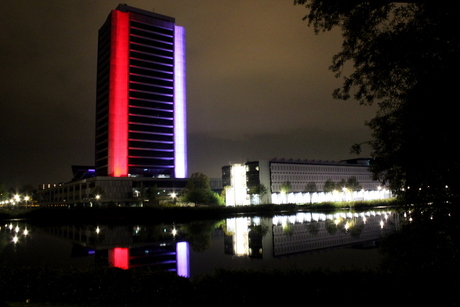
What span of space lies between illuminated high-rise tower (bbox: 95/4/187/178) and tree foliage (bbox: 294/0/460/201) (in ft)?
422

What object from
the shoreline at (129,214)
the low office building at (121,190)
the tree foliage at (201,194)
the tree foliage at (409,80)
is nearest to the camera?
the tree foliage at (409,80)

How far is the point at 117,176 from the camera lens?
13025cm

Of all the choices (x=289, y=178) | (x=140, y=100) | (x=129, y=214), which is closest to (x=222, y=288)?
(x=129, y=214)

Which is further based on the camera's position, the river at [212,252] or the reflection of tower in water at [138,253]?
the reflection of tower in water at [138,253]

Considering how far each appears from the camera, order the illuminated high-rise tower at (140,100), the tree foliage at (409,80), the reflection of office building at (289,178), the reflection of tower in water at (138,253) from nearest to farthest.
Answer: the tree foliage at (409,80), the reflection of tower in water at (138,253), the reflection of office building at (289,178), the illuminated high-rise tower at (140,100)

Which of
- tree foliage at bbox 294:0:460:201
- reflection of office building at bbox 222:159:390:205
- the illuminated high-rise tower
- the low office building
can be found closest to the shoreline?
reflection of office building at bbox 222:159:390:205

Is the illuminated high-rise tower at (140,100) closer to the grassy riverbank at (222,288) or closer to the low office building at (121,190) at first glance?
the low office building at (121,190)

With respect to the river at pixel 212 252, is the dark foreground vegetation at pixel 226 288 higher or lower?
higher

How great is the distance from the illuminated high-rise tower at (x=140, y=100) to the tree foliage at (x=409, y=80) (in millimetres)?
128614

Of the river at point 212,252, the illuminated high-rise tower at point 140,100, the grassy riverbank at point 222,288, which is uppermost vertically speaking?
the illuminated high-rise tower at point 140,100

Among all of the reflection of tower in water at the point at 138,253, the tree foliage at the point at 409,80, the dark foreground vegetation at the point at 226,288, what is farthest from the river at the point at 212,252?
the tree foliage at the point at 409,80

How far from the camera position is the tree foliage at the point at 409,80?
29.2 ft

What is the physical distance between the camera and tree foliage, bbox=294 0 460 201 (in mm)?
8891

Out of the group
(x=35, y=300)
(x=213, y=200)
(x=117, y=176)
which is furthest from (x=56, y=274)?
(x=117, y=176)
